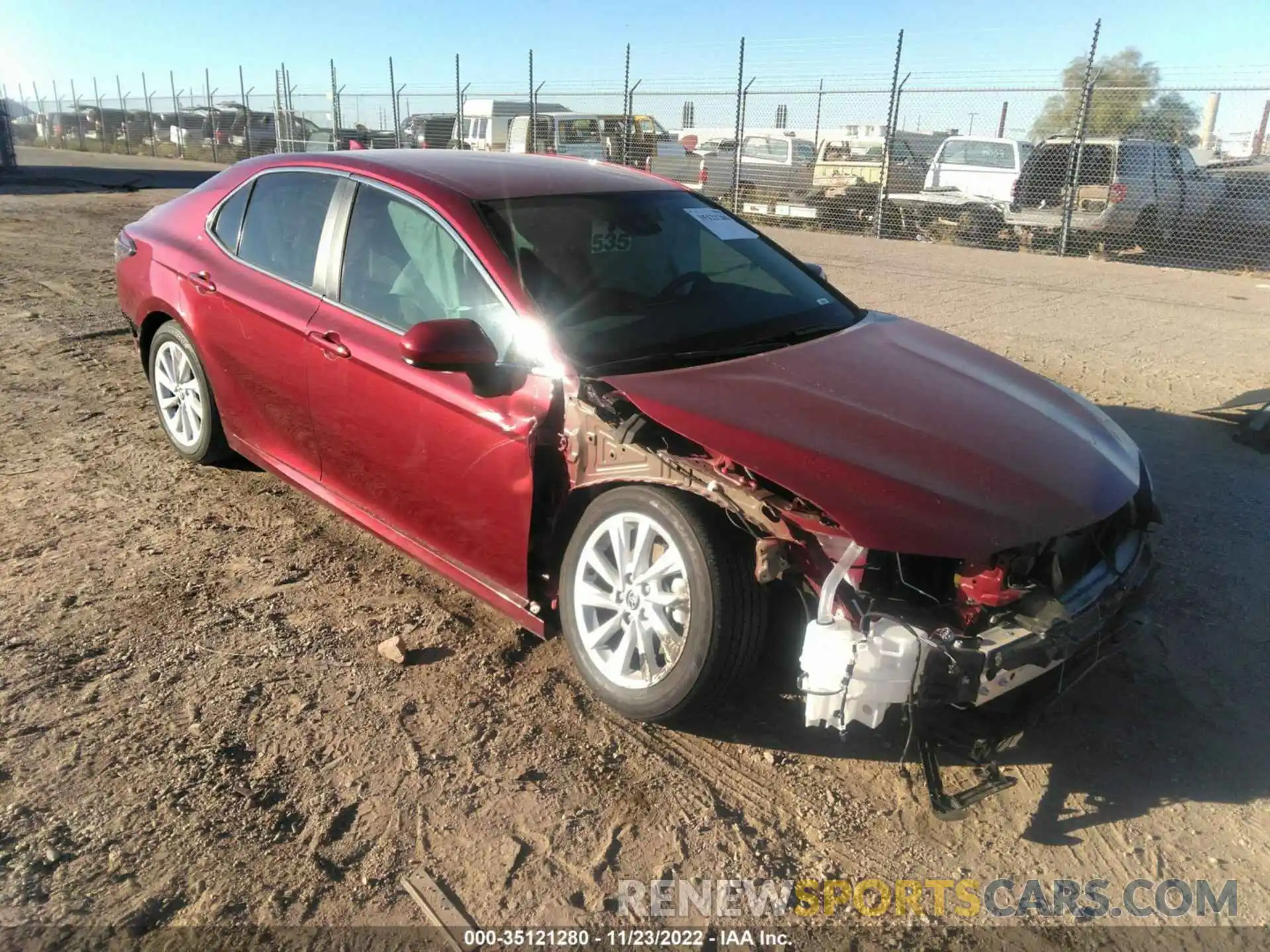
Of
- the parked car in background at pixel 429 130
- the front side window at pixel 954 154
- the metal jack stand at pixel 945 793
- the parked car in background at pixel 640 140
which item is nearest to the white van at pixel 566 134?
the parked car in background at pixel 640 140

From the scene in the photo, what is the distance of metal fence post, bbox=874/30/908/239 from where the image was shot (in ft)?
50.8

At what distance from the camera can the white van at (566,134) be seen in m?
20.0

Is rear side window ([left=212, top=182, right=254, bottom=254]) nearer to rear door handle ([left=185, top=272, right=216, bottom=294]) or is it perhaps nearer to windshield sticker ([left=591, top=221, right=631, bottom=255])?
rear door handle ([left=185, top=272, right=216, bottom=294])

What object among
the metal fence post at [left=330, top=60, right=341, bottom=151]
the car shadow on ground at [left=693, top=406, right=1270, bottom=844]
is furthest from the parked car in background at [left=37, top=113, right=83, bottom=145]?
the car shadow on ground at [left=693, top=406, right=1270, bottom=844]

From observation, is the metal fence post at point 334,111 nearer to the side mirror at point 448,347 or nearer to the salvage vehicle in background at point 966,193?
the salvage vehicle in background at point 966,193

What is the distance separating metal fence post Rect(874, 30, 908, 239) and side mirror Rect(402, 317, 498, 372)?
1430 centimetres

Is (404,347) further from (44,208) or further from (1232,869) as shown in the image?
(44,208)

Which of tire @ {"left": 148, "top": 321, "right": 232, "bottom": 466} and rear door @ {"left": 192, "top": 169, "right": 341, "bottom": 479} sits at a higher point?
rear door @ {"left": 192, "top": 169, "right": 341, "bottom": 479}

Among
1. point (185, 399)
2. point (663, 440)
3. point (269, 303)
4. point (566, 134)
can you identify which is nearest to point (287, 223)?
point (269, 303)

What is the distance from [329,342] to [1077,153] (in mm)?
13372

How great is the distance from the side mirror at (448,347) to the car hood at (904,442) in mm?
415

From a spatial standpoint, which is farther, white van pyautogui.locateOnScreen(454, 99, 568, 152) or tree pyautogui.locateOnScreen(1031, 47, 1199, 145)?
white van pyautogui.locateOnScreen(454, 99, 568, 152)

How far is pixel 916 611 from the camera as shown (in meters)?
2.63

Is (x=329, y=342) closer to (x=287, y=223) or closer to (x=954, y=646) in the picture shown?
(x=287, y=223)
